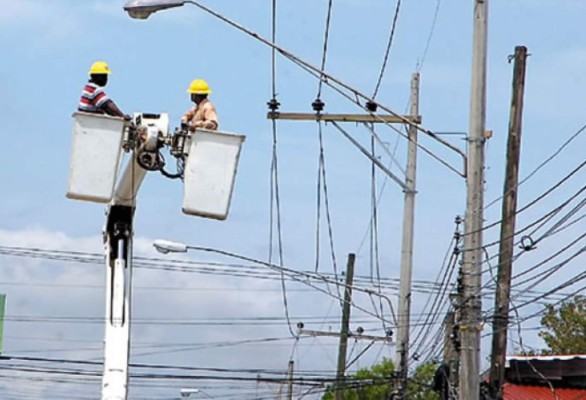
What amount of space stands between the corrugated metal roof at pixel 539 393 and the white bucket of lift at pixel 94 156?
14268 millimetres

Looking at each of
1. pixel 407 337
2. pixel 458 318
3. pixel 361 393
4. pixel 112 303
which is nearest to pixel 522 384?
pixel 407 337

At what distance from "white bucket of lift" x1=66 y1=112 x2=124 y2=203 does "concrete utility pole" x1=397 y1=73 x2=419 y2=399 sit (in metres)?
14.9

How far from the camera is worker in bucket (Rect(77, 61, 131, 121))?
57.3 ft

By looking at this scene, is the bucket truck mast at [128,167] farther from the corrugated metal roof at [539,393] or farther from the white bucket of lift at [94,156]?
the corrugated metal roof at [539,393]

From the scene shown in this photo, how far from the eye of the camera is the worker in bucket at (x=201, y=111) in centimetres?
1738

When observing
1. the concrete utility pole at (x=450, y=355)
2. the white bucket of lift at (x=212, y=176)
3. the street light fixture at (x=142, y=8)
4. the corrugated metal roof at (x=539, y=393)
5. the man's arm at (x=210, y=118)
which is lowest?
the corrugated metal roof at (x=539, y=393)

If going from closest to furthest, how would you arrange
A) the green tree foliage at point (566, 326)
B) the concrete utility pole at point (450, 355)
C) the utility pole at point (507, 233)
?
the utility pole at point (507, 233) < the concrete utility pole at point (450, 355) < the green tree foliage at point (566, 326)

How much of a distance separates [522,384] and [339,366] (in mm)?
13365

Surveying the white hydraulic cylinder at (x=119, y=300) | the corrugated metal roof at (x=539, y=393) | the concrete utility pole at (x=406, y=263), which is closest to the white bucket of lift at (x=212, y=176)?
the white hydraulic cylinder at (x=119, y=300)

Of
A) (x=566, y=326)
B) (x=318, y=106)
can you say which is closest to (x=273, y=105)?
(x=318, y=106)

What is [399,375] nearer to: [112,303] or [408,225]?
[408,225]

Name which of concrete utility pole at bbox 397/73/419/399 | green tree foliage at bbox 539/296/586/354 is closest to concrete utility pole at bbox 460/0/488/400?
concrete utility pole at bbox 397/73/419/399

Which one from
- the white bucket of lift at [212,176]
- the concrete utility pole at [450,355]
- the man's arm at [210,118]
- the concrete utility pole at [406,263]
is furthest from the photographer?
the concrete utility pole at [406,263]

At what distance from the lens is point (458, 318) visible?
22.7m
